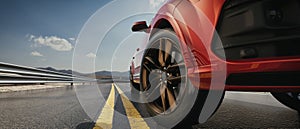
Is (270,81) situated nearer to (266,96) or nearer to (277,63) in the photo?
(277,63)

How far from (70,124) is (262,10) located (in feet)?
6.58

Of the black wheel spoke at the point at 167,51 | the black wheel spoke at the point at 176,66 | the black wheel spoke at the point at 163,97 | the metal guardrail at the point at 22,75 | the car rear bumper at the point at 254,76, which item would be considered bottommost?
the black wheel spoke at the point at 163,97

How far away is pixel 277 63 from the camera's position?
1.28 m

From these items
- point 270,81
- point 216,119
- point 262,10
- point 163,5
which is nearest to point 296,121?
point 216,119

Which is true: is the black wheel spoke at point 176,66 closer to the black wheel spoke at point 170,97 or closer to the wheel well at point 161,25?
the black wheel spoke at point 170,97

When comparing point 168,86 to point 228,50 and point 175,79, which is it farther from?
point 228,50

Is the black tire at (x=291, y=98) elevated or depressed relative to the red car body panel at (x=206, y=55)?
depressed

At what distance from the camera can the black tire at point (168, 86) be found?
170 cm

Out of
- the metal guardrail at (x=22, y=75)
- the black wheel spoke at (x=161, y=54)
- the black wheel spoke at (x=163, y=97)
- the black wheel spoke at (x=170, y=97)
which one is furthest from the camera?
the metal guardrail at (x=22, y=75)

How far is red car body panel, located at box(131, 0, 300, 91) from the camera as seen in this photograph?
1316 millimetres

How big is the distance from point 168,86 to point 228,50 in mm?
781

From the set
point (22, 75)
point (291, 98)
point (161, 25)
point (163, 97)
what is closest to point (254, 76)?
point (163, 97)

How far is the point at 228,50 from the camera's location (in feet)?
4.99

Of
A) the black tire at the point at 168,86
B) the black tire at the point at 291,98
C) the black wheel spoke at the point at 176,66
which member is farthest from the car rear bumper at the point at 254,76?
the black tire at the point at 291,98
